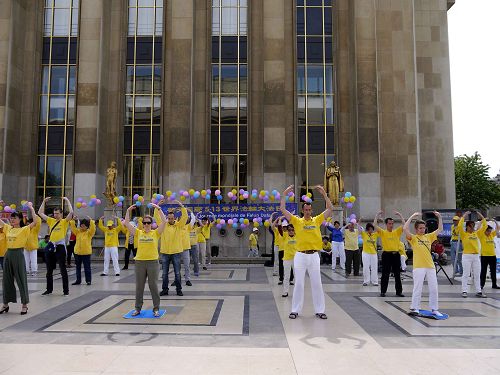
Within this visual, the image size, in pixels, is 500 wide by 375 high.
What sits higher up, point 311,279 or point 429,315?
point 311,279

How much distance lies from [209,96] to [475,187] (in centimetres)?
3279

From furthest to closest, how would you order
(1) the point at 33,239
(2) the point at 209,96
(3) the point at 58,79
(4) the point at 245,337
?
(3) the point at 58,79, (2) the point at 209,96, (1) the point at 33,239, (4) the point at 245,337

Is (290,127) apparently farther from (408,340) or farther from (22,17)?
(408,340)

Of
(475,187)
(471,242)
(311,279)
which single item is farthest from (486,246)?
(475,187)

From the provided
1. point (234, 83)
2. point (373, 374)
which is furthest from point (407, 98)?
point (373, 374)

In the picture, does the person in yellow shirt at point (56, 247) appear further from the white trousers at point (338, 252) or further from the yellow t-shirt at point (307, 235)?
the white trousers at point (338, 252)

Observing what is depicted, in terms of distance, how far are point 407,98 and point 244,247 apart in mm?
13417

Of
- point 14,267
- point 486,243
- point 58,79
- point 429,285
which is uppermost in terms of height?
point 58,79

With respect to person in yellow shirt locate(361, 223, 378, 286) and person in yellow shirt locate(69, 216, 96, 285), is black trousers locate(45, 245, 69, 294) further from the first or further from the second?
person in yellow shirt locate(361, 223, 378, 286)

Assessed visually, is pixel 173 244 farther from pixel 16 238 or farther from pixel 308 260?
pixel 308 260

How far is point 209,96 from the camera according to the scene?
2719 centimetres

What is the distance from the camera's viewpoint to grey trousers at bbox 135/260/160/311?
8.30 m

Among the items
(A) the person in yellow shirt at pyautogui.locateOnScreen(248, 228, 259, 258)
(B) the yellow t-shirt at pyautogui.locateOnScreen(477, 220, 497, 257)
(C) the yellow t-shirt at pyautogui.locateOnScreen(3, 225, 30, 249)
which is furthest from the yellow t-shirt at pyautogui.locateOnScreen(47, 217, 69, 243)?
(A) the person in yellow shirt at pyautogui.locateOnScreen(248, 228, 259, 258)

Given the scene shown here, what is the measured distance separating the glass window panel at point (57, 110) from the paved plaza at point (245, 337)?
19174mm
